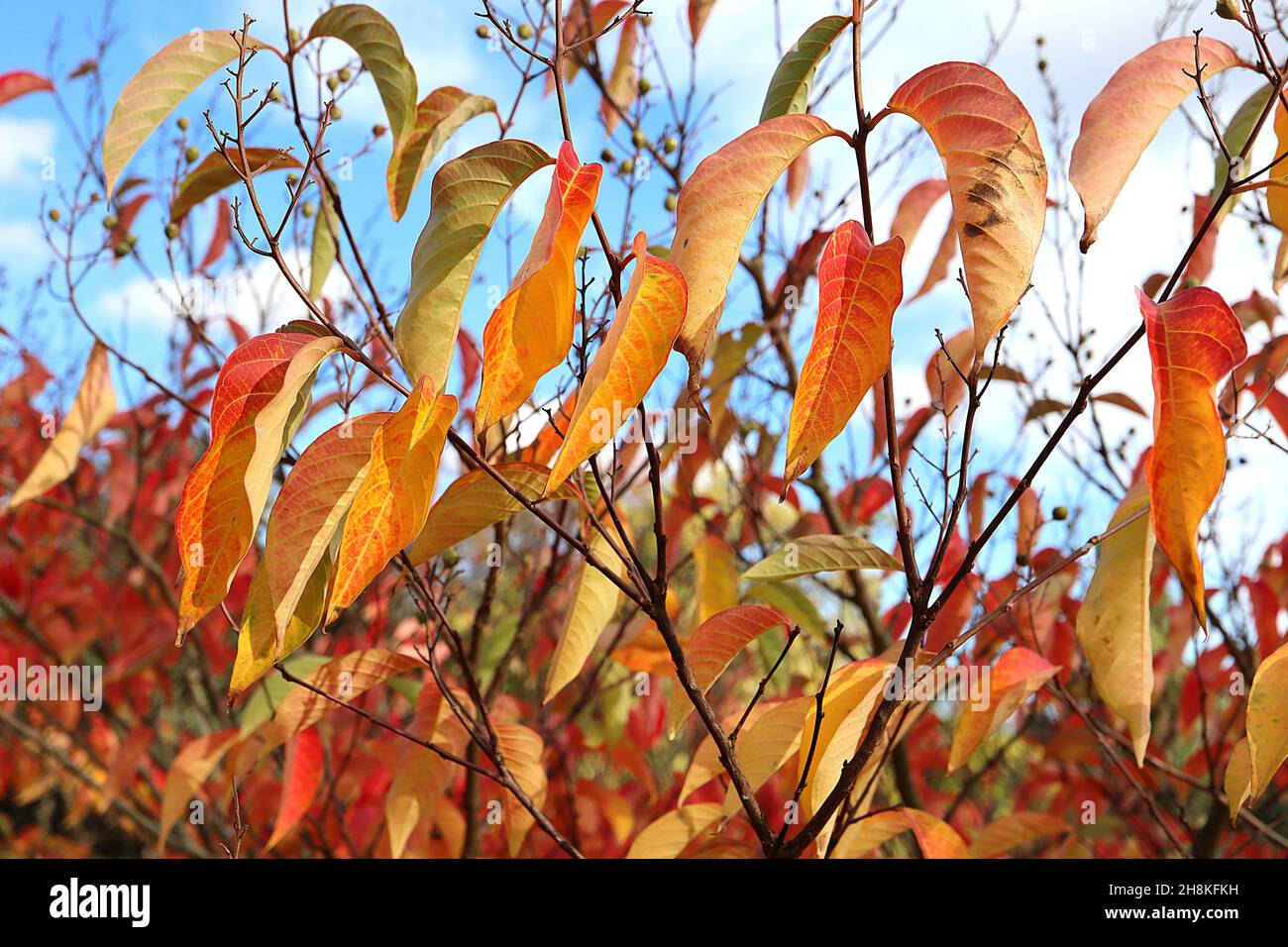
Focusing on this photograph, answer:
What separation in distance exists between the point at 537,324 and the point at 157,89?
709 mm

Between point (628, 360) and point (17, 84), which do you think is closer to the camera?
point (628, 360)

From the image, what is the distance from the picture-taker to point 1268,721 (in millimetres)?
1028

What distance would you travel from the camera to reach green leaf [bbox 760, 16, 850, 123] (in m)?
1.09

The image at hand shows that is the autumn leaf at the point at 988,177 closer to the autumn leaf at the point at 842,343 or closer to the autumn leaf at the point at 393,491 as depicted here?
the autumn leaf at the point at 842,343

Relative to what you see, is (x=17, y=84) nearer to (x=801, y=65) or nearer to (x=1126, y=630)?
(x=801, y=65)

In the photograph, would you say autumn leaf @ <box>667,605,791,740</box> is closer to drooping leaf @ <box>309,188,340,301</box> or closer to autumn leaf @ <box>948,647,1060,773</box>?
autumn leaf @ <box>948,647,1060,773</box>

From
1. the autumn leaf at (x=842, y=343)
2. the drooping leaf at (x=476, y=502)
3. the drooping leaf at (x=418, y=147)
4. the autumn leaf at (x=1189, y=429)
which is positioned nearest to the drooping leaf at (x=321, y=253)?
the drooping leaf at (x=418, y=147)

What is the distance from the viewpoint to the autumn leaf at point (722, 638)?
120cm

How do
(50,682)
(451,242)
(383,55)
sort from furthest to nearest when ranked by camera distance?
(50,682)
(383,55)
(451,242)
